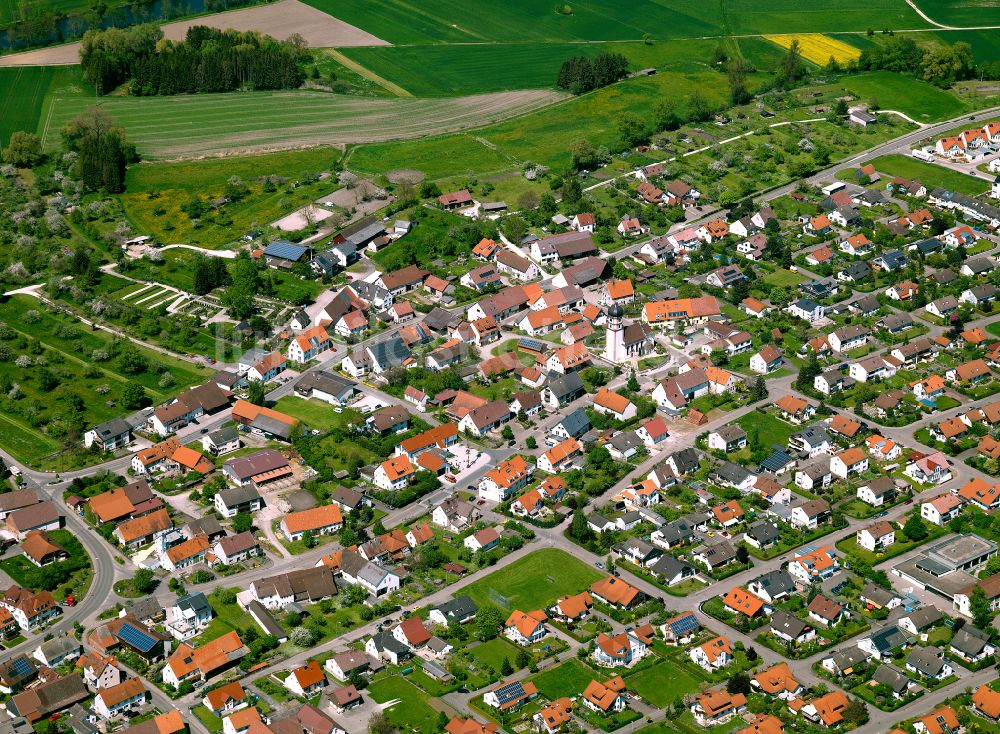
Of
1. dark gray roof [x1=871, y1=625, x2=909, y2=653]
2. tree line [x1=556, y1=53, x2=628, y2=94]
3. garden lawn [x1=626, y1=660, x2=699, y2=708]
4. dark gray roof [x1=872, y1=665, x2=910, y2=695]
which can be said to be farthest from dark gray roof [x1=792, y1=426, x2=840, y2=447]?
tree line [x1=556, y1=53, x2=628, y2=94]

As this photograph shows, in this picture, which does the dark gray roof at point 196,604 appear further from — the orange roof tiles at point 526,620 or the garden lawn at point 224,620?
the orange roof tiles at point 526,620

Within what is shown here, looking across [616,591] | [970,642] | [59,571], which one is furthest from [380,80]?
[970,642]

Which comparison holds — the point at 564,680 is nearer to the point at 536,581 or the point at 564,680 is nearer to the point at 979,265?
the point at 536,581

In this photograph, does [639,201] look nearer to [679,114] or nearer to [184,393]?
[679,114]

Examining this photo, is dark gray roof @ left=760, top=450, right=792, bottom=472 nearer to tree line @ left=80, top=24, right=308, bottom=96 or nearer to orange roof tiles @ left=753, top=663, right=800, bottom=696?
orange roof tiles @ left=753, top=663, right=800, bottom=696

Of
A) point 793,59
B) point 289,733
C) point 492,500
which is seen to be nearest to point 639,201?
point 793,59

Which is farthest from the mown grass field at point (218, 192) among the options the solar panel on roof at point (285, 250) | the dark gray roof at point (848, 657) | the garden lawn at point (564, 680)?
the dark gray roof at point (848, 657)
